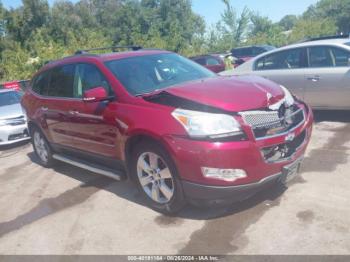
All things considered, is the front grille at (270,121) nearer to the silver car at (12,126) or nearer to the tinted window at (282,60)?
the tinted window at (282,60)

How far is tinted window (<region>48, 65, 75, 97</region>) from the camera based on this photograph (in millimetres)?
5516

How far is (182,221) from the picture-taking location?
13.6 ft

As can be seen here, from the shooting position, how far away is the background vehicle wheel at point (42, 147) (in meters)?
6.51

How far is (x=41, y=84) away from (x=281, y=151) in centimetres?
420

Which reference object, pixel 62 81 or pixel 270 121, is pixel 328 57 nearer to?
pixel 270 121

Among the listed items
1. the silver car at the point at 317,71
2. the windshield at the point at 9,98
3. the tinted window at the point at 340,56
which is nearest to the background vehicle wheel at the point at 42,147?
the windshield at the point at 9,98

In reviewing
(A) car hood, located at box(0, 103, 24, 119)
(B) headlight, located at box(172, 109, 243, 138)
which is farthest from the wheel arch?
(A) car hood, located at box(0, 103, 24, 119)

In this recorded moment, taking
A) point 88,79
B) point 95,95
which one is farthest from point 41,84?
point 95,95

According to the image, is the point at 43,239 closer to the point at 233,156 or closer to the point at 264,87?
the point at 233,156

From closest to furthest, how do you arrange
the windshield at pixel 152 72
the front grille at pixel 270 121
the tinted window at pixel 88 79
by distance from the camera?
the front grille at pixel 270 121 < the windshield at pixel 152 72 < the tinted window at pixel 88 79

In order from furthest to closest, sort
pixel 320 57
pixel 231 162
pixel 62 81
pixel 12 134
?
1. pixel 12 134
2. pixel 320 57
3. pixel 62 81
4. pixel 231 162

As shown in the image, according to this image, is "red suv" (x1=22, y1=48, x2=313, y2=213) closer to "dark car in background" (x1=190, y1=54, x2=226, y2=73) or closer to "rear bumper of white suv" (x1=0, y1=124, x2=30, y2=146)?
"rear bumper of white suv" (x1=0, y1=124, x2=30, y2=146)

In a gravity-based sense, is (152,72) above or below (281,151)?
above

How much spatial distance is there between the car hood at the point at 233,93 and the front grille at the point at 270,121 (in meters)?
0.08
